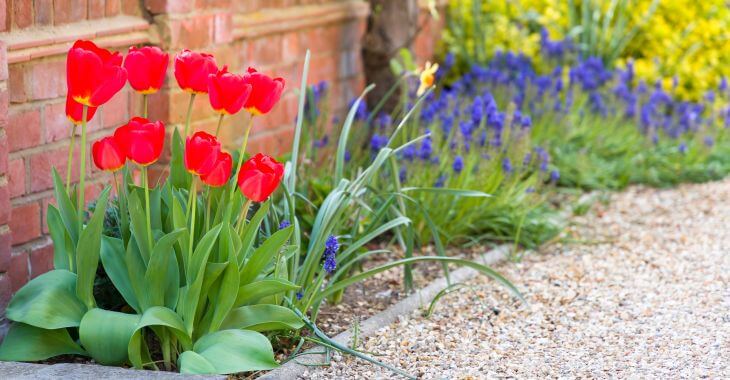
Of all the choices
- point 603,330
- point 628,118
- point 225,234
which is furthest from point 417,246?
point 628,118

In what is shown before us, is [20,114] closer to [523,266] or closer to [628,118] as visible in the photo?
[523,266]

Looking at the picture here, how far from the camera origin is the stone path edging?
2775 millimetres

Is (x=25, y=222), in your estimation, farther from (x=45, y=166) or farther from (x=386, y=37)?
(x=386, y=37)

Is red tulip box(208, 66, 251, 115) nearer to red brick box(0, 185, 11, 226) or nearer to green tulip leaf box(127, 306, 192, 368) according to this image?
green tulip leaf box(127, 306, 192, 368)

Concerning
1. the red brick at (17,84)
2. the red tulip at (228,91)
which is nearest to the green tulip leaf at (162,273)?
the red tulip at (228,91)

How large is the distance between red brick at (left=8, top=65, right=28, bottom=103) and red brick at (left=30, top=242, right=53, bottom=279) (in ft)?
1.59

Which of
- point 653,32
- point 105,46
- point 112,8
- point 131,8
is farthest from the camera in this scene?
point 653,32

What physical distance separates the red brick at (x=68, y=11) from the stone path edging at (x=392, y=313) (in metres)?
1.36

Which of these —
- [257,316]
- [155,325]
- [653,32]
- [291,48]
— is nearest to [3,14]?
[155,325]

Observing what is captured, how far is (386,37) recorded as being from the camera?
534 centimetres

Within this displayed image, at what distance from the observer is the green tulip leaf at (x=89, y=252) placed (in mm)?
2549

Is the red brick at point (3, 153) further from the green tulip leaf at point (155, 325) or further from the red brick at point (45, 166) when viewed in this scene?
the green tulip leaf at point (155, 325)

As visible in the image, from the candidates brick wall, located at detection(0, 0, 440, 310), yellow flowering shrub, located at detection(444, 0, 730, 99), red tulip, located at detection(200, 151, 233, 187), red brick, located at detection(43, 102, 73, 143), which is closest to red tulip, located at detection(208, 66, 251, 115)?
red tulip, located at detection(200, 151, 233, 187)

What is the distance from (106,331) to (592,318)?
1.70m
